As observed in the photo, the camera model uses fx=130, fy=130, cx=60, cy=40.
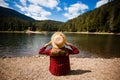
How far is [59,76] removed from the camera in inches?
295

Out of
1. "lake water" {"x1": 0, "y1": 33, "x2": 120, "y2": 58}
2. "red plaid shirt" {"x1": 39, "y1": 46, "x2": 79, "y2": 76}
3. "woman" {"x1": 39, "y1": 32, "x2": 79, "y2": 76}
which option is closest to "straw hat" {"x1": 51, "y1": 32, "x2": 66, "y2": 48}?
"woman" {"x1": 39, "y1": 32, "x2": 79, "y2": 76}

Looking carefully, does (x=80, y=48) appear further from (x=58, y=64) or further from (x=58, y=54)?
(x=58, y=54)

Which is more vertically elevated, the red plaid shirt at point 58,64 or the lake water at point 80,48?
the red plaid shirt at point 58,64

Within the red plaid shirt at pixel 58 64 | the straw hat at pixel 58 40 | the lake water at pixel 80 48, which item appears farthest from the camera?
the lake water at pixel 80 48

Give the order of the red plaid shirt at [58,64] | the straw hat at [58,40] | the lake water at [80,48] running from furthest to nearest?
the lake water at [80,48] → the red plaid shirt at [58,64] → the straw hat at [58,40]

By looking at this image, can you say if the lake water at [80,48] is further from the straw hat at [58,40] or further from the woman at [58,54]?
the straw hat at [58,40]

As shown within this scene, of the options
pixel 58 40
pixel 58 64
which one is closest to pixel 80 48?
pixel 58 64

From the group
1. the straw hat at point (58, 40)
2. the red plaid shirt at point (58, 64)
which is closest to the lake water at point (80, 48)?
the red plaid shirt at point (58, 64)

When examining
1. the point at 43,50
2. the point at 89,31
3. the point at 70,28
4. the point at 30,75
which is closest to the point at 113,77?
the point at 43,50

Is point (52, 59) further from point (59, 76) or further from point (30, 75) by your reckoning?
point (30, 75)

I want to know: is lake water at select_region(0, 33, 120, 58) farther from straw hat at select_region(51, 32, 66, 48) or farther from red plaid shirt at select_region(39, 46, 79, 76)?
straw hat at select_region(51, 32, 66, 48)

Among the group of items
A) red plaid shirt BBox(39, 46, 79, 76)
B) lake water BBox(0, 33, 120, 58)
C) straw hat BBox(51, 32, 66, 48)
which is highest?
straw hat BBox(51, 32, 66, 48)

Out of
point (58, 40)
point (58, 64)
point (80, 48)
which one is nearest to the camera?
point (58, 40)

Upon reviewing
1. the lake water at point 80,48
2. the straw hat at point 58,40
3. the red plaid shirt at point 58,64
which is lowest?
the lake water at point 80,48
